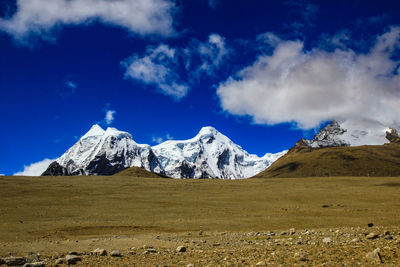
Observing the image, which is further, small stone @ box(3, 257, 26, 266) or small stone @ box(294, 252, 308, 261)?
small stone @ box(3, 257, 26, 266)

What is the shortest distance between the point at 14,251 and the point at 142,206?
92.3 ft

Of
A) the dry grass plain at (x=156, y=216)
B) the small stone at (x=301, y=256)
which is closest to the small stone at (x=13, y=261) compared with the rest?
the dry grass plain at (x=156, y=216)

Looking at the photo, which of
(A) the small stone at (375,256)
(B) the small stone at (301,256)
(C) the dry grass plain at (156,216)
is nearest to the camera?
(A) the small stone at (375,256)

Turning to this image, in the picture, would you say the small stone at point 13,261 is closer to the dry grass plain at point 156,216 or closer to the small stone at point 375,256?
the dry grass plain at point 156,216

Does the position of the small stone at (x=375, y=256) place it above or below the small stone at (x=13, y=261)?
below

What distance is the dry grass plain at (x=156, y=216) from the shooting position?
21156 mm

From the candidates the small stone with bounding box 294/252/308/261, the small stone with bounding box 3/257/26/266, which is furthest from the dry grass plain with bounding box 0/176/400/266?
the small stone with bounding box 3/257/26/266

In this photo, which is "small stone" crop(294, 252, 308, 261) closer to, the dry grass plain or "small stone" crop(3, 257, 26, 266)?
the dry grass plain

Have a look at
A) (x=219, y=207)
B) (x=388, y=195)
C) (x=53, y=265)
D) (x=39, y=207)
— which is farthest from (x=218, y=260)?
(x=388, y=195)

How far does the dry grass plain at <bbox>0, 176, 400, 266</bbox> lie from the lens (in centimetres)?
2116

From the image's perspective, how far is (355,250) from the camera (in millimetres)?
12664

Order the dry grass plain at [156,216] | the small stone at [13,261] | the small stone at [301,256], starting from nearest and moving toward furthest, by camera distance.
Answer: the small stone at [301,256]
the small stone at [13,261]
the dry grass plain at [156,216]

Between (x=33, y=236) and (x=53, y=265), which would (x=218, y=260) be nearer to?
(x=53, y=265)

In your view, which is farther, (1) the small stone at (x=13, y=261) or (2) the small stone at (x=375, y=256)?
(1) the small stone at (x=13, y=261)
